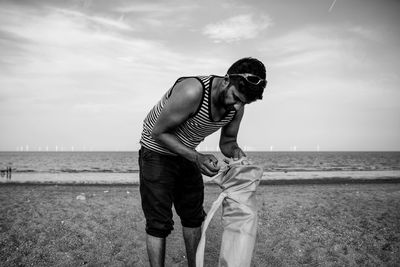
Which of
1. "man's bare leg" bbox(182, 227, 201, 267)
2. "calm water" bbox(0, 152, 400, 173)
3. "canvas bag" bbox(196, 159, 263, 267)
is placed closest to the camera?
"canvas bag" bbox(196, 159, 263, 267)

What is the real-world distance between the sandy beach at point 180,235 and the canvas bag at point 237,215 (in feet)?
7.13

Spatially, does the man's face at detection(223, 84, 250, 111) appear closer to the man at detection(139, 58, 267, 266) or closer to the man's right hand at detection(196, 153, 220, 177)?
the man at detection(139, 58, 267, 266)

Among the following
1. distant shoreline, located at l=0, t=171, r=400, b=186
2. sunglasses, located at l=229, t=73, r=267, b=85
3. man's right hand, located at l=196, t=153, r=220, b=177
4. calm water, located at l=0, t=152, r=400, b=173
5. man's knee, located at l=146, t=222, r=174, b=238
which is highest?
sunglasses, located at l=229, t=73, r=267, b=85

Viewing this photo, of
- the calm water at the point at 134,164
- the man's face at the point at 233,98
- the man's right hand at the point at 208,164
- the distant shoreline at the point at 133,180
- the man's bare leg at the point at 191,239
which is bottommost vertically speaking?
the calm water at the point at 134,164

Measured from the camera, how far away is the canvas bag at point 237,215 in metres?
2.19

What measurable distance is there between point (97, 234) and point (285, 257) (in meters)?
2.99

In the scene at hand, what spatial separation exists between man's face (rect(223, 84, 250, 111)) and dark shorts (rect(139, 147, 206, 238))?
0.69 meters

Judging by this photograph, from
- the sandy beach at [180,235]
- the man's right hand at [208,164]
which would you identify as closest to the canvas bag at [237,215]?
the man's right hand at [208,164]

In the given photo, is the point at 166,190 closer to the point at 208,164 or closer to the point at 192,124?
the point at 208,164

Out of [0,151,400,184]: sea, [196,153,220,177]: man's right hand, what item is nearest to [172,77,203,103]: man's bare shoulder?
[196,153,220,177]: man's right hand

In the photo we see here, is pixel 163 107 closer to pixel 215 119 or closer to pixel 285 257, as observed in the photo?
pixel 215 119

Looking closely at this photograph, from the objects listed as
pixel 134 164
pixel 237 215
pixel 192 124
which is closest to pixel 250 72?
pixel 192 124

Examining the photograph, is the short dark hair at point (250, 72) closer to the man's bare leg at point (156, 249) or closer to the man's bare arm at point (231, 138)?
the man's bare arm at point (231, 138)

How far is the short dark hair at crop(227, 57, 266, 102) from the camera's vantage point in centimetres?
233
